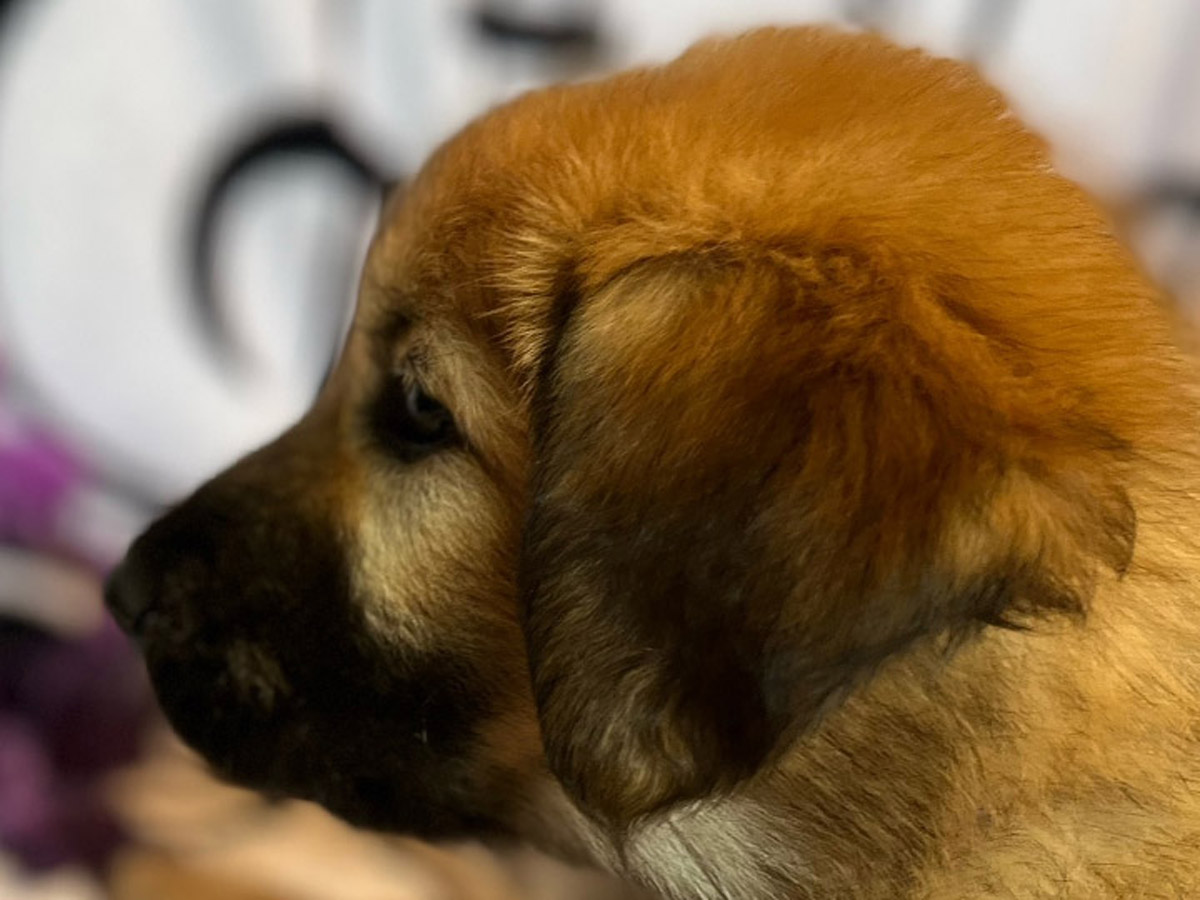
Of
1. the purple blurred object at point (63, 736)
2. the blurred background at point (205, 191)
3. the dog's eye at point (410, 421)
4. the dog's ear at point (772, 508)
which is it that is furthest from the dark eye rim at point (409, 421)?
the purple blurred object at point (63, 736)

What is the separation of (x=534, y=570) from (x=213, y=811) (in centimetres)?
81

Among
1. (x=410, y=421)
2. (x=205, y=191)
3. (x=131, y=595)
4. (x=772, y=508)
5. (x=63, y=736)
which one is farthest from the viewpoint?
(x=205, y=191)

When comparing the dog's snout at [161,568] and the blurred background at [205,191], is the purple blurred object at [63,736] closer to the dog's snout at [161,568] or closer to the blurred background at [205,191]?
the blurred background at [205,191]

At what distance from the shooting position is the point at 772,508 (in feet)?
2.31

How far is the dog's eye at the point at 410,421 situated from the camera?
96 cm

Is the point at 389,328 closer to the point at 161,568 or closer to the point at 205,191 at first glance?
the point at 161,568

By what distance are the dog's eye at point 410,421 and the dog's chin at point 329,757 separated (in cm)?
22

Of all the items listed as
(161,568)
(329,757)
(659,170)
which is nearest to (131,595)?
(161,568)

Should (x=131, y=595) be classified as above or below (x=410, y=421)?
below

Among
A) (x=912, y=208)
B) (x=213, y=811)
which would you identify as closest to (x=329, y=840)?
(x=213, y=811)

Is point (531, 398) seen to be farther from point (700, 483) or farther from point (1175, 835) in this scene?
point (1175, 835)

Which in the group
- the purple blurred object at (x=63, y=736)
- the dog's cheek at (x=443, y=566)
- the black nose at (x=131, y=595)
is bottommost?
the purple blurred object at (x=63, y=736)

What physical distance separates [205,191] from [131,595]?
27.0 inches

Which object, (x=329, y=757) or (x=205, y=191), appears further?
(x=205, y=191)
